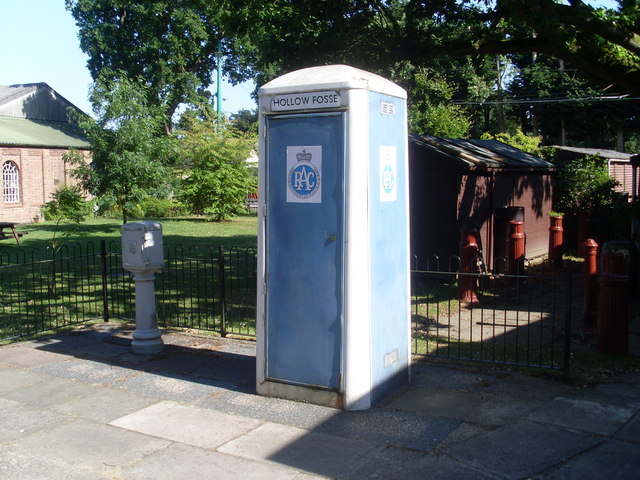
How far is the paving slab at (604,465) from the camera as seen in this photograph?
14.9ft

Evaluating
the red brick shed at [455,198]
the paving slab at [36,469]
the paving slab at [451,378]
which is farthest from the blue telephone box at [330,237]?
the red brick shed at [455,198]

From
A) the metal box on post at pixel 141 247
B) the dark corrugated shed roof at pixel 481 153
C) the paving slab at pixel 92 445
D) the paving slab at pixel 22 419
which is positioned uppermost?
the dark corrugated shed roof at pixel 481 153

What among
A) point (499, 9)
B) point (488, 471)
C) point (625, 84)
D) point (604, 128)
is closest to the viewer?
point (488, 471)

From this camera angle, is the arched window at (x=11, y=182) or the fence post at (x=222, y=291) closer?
the fence post at (x=222, y=291)

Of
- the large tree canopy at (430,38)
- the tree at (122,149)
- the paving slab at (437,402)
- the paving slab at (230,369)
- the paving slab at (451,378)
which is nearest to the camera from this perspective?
the paving slab at (437,402)

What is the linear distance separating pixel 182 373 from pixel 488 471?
3660mm

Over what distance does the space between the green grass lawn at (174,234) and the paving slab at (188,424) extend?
13.9 metres

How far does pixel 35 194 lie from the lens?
132 ft

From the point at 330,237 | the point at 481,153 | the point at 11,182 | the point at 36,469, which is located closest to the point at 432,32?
the point at 481,153

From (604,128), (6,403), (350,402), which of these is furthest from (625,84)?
(604,128)

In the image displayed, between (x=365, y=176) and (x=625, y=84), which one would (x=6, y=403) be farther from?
(x=625, y=84)

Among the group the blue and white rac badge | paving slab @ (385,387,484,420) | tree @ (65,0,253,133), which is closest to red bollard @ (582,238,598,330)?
paving slab @ (385,387,484,420)

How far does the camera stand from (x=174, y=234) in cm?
2555

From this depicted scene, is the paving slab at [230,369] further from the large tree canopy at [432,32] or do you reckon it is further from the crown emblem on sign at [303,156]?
the large tree canopy at [432,32]
